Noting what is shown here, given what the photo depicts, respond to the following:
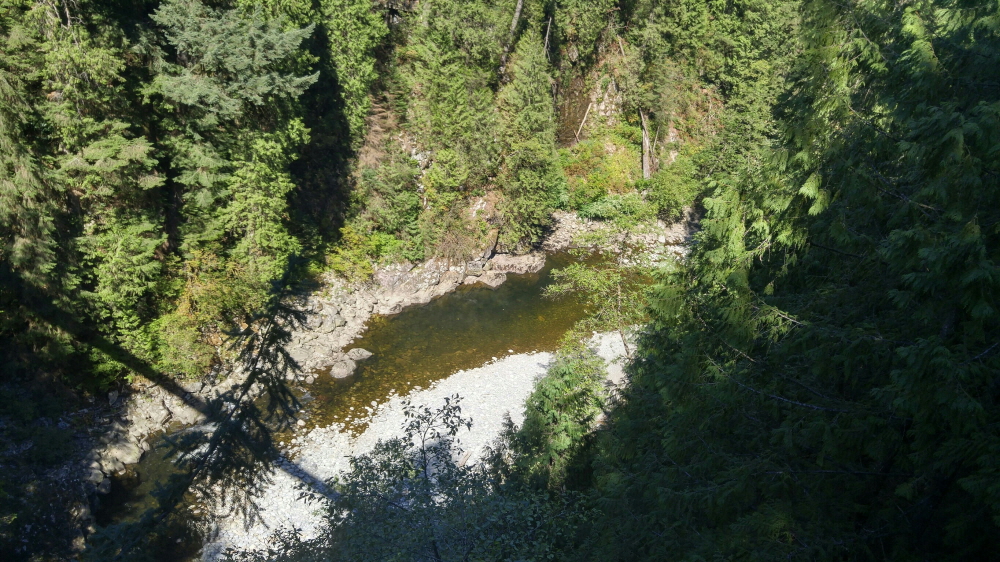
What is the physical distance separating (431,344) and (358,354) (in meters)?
2.81

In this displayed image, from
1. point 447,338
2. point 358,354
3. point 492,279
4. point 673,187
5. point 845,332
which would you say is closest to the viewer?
point 845,332

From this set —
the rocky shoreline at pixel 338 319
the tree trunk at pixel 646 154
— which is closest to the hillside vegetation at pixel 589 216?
the tree trunk at pixel 646 154

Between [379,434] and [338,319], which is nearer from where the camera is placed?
[379,434]

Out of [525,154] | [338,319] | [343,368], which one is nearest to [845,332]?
[343,368]

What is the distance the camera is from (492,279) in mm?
25281

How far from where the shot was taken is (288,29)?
18.6 metres

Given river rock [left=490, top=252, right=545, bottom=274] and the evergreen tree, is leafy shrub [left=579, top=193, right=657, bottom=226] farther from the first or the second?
river rock [left=490, top=252, right=545, bottom=274]

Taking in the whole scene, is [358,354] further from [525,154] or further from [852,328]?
[852,328]

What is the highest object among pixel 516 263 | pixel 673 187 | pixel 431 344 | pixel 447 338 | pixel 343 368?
pixel 673 187

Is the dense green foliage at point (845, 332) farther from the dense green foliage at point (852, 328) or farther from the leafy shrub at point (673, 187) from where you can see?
the leafy shrub at point (673, 187)

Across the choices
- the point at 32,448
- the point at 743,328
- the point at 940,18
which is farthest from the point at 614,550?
the point at 32,448

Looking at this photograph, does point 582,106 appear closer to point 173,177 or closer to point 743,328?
point 173,177

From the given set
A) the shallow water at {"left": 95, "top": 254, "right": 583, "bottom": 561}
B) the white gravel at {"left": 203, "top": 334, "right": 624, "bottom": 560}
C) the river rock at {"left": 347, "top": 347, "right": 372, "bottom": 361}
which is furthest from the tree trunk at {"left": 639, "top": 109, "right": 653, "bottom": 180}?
the river rock at {"left": 347, "top": 347, "right": 372, "bottom": 361}

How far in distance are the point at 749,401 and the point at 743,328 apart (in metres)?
0.95
